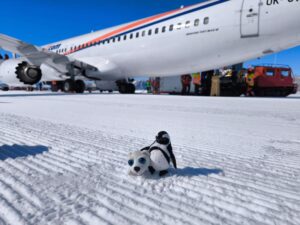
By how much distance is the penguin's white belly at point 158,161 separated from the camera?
952mm

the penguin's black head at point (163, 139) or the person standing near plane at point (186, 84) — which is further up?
the person standing near plane at point (186, 84)

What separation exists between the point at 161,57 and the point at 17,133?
7.32m

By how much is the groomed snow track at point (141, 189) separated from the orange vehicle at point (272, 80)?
10.0 m

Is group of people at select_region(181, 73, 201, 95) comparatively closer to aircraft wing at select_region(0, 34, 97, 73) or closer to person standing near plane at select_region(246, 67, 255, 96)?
person standing near plane at select_region(246, 67, 255, 96)

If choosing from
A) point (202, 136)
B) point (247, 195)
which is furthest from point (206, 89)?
point (247, 195)

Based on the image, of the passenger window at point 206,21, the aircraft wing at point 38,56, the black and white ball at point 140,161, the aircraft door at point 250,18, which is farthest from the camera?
the aircraft wing at point 38,56

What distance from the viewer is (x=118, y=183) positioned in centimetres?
93

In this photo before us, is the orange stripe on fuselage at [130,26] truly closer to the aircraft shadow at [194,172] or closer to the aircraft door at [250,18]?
the aircraft door at [250,18]

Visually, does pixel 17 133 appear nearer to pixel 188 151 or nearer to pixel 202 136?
pixel 188 151

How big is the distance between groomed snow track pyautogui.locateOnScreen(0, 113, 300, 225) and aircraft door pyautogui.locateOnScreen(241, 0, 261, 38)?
6.14 m

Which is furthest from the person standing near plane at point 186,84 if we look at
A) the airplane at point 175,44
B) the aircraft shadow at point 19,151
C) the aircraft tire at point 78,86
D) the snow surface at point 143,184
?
the aircraft shadow at point 19,151

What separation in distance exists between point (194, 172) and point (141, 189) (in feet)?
1.02

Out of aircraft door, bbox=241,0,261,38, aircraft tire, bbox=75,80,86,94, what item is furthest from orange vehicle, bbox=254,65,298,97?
aircraft tire, bbox=75,80,86,94

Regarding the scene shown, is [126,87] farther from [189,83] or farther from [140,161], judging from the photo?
[140,161]
